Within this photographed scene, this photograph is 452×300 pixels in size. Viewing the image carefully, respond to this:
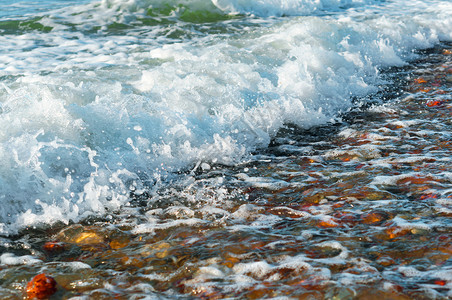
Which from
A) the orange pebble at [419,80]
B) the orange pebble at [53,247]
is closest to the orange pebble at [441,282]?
the orange pebble at [53,247]

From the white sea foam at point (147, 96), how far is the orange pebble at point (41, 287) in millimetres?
816

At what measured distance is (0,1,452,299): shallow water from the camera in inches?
101

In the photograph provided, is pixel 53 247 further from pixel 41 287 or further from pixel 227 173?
pixel 227 173

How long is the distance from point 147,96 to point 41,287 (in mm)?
3075

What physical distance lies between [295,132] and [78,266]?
10.3 ft

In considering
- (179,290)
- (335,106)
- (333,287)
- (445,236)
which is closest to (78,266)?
(179,290)

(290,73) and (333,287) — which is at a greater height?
(290,73)

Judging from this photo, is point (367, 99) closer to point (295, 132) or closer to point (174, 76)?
point (295, 132)

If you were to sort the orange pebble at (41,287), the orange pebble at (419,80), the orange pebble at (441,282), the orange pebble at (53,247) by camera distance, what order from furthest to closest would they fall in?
the orange pebble at (419,80)
the orange pebble at (53,247)
the orange pebble at (41,287)
the orange pebble at (441,282)

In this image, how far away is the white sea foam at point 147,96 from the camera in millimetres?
3670

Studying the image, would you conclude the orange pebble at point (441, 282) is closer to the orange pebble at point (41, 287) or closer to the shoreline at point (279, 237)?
the shoreline at point (279, 237)

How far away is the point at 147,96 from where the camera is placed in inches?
203

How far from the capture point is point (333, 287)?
231cm

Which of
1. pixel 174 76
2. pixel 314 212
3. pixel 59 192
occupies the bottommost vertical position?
pixel 314 212
